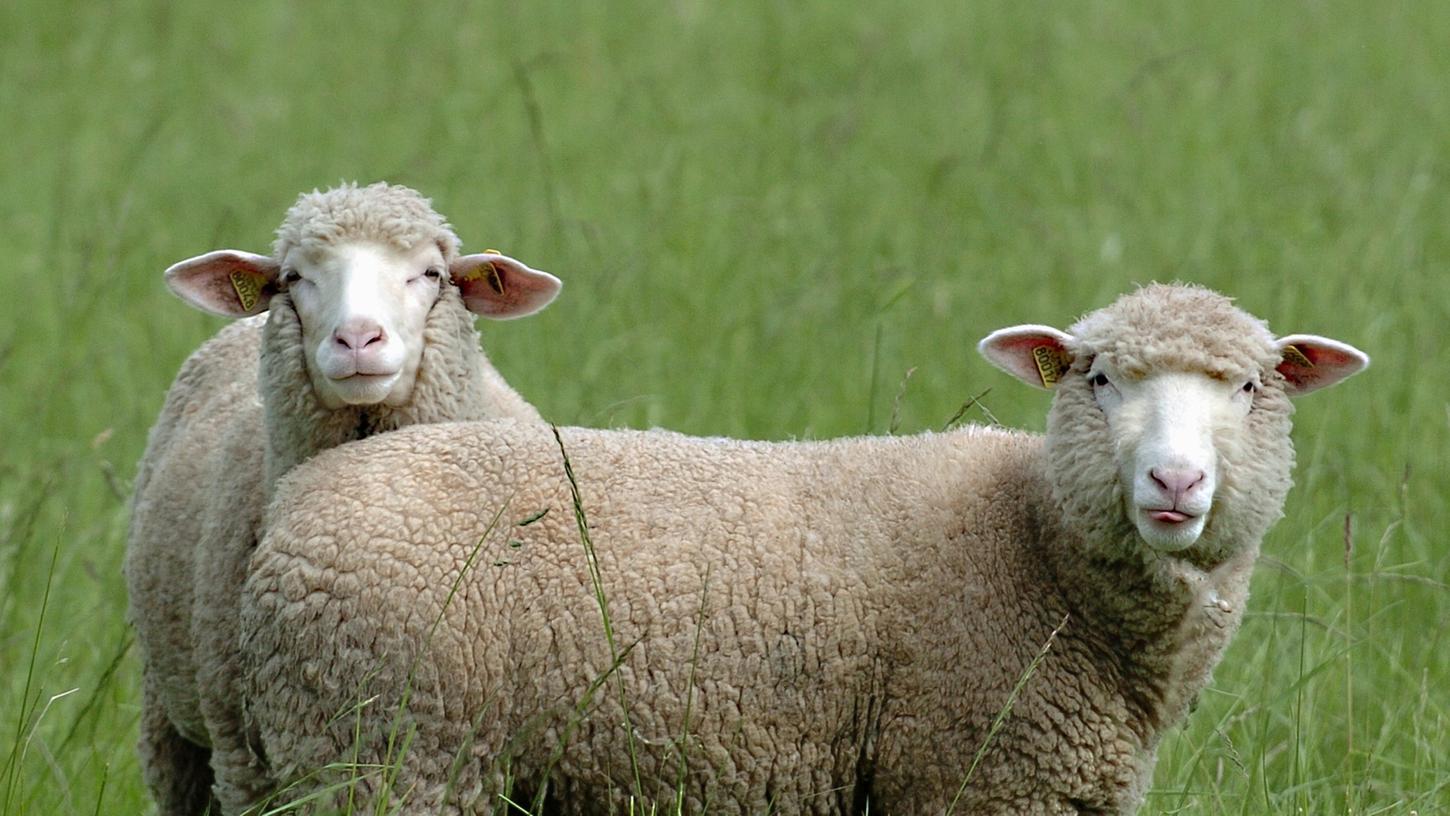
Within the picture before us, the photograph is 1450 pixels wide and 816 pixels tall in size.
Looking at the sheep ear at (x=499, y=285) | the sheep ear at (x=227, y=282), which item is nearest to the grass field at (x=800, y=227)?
the sheep ear at (x=227, y=282)

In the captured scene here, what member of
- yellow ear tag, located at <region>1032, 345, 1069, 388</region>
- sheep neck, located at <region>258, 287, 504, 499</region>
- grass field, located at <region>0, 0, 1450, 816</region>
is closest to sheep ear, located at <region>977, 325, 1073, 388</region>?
yellow ear tag, located at <region>1032, 345, 1069, 388</region>

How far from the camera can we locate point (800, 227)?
845cm

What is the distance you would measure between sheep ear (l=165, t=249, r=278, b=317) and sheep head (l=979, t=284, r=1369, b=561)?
1696 mm

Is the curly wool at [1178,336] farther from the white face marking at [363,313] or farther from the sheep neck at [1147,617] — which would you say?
the white face marking at [363,313]

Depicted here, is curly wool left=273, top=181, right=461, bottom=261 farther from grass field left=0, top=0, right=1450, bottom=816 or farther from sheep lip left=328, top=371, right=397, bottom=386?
grass field left=0, top=0, right=1450, bottom=816

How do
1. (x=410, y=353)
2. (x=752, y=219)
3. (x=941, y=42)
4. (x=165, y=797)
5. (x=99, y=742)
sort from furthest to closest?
(x=941, y=42)
(x=752, y=219)
(x=99, y=742)
(x=165, y=797)
(x=410, y=353)

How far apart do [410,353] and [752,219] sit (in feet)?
15.5

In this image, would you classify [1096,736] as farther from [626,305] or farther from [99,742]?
[626,305]

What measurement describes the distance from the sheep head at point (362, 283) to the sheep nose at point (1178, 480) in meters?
1.51

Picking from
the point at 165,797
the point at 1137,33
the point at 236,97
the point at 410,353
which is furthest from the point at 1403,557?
the point at 236,97

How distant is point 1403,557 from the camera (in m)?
5.16

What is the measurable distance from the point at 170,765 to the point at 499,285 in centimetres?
153

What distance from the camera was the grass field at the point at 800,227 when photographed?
4816 millimetres

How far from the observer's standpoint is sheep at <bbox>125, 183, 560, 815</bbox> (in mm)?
3744
